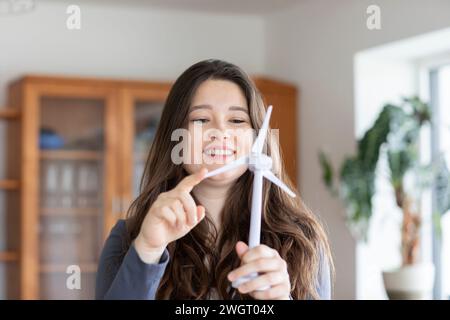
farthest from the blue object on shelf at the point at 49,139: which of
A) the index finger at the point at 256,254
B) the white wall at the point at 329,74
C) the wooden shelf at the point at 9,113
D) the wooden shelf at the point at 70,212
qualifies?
the index finger at the point at 256,254

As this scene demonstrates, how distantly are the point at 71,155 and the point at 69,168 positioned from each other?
59 millimetres

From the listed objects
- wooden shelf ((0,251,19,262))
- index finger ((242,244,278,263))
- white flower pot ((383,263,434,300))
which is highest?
index finger ((242,244,278,263))

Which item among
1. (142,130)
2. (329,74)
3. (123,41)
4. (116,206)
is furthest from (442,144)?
Answer: (123,41)

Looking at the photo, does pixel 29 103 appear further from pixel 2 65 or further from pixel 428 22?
pixel 428 22

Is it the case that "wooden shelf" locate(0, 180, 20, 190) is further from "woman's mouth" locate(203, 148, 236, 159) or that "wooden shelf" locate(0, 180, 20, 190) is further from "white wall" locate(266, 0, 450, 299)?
"woman's mouth" locate(203, 148, 236, 159)

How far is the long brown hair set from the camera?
847 mm

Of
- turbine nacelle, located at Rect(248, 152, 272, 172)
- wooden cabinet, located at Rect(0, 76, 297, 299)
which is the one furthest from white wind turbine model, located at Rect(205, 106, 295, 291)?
wooden cabinet, located at Rect(0, 76, 297, 299)

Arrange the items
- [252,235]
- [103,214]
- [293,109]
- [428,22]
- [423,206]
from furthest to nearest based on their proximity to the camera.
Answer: [293,109]
[103,214]
[423,206]
[428,22]
[252,235]

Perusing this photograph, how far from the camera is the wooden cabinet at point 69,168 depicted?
3.49 metres

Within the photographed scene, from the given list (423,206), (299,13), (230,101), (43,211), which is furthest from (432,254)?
(230,101)

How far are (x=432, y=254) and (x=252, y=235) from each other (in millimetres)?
2882

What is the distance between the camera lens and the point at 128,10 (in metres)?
3.92

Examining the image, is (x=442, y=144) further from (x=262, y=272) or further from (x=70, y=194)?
(x=262, y=272)

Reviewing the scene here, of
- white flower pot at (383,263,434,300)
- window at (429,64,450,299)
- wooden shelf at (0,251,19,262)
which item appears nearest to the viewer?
white flower pot at (383,263,434,300)
